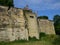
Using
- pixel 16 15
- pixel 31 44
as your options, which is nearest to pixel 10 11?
pixel 16 15

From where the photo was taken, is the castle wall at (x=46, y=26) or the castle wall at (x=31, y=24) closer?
the castle wall at (x=31, y=24)

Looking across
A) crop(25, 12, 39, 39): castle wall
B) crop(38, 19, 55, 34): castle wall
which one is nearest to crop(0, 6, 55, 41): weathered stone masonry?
crop(25, 12, 39, 39): castle wall

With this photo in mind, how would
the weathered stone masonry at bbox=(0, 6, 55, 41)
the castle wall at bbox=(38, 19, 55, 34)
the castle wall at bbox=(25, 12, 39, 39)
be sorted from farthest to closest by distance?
the castle wall at bbox=(38, 19, 55, 34) < the castle wall at bbox=(25, 12, 39, 39) < the weathered stone masonry at bbox=(0, 6, 55, 41)

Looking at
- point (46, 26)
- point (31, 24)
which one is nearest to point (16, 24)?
point (31, 24)

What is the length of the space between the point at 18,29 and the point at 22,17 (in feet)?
6.76

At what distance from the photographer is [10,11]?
28.2 m

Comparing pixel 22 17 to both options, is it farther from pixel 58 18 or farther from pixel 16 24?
pixel 58 18

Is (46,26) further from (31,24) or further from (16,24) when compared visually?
(16,24)

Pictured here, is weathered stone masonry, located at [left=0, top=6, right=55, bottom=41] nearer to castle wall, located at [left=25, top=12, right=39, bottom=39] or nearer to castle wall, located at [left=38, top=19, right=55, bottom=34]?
castle wall, located at [left=25, top=12, right=39, bottom=39]

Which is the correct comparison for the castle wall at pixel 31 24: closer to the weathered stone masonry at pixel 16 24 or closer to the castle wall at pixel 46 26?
the weathered stone masonry at pixel 16 24

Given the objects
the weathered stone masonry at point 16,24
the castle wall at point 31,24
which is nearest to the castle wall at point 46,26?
the castle wall at point 31,24

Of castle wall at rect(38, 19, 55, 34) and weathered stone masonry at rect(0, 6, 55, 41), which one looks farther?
castle wall at rect(38, 19, 55, 34)

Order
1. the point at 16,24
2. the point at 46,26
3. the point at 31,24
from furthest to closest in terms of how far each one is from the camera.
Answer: the point at 46,26
the point at 31,24
the point at 16,24

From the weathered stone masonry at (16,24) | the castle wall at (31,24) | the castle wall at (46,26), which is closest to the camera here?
the weathered stone masonry at (16,24)
